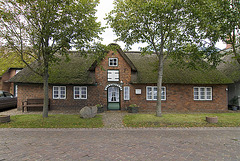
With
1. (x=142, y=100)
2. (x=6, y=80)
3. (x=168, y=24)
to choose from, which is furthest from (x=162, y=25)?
(x=6, y=80)

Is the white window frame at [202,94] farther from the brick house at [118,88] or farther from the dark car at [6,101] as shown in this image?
the dark car at [6,101]

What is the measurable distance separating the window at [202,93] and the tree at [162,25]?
4635 millimetres

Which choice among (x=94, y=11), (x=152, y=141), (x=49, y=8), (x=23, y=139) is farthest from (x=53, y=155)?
(x=94, y=11)

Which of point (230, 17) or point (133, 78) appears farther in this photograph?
point (133, 78)

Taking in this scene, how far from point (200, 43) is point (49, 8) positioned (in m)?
9.94

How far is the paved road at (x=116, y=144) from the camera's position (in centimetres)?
488

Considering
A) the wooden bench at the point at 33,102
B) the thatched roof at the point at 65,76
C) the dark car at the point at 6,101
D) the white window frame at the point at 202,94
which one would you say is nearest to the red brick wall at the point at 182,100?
the white window frame at the point at 202,94

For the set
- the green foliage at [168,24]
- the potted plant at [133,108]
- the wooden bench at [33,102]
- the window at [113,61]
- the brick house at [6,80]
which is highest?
the green foliage at [168,24]

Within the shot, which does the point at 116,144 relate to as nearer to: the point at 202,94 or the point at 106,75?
the point at 106,75

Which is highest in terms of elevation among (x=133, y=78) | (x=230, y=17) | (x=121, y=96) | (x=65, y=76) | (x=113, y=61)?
(x=230, y=17)

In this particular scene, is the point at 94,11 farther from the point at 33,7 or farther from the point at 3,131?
the point at 3,131

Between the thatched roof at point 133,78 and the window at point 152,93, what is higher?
the thatched roof at point 133,78

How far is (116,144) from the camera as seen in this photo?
5.96 m

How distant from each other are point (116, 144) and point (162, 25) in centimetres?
794
